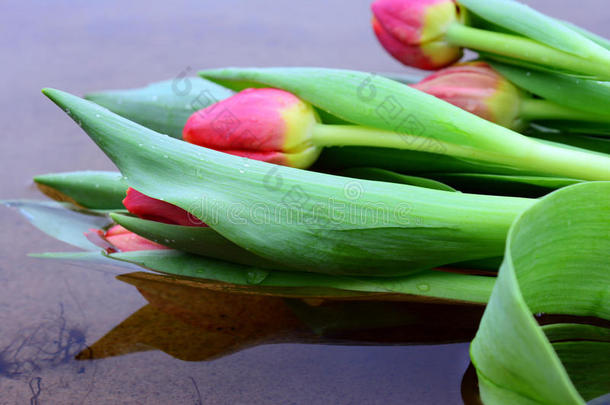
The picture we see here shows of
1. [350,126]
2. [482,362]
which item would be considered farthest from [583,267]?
[350,126]

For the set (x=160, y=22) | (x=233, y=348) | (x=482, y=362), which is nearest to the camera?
(x=482, y=362)

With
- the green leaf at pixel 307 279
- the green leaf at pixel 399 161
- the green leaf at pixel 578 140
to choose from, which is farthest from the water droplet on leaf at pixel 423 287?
the green leaf at pixel 578 140

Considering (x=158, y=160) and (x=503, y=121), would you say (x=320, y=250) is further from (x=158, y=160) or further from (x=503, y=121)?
(x=503, y=121)

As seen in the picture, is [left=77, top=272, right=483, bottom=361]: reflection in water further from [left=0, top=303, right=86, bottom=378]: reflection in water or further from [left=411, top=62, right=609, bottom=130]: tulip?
[left=411, top=62, right=609, bottom=130]: tulip

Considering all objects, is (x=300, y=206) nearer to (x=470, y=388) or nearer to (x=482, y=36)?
(x=470, y=388)

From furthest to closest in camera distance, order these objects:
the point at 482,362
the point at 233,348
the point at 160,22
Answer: the point at 160,22 → the point at 233,348 → the point at 482,362

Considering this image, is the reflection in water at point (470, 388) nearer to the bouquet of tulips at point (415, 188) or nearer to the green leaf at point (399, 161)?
the bouquet of tulips at point (415, 188)
